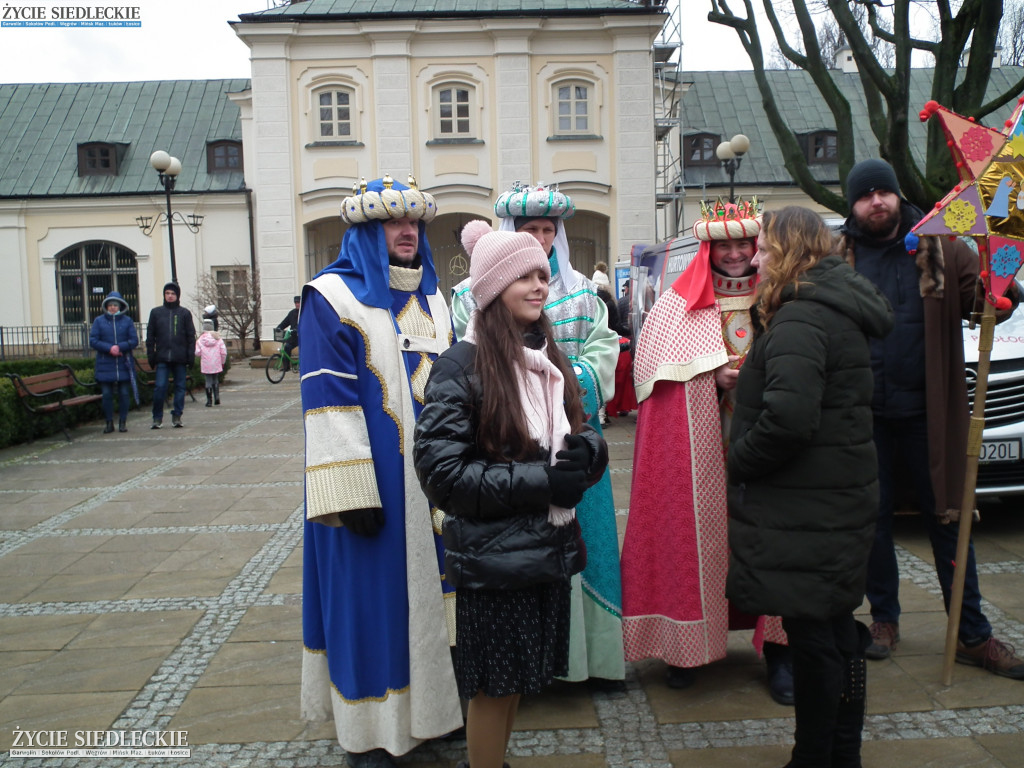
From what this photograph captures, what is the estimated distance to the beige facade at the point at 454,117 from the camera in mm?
23219

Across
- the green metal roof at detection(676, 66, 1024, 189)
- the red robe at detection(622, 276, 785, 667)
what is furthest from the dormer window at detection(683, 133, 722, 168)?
the red robe at detection(622, 276, 785, 667)

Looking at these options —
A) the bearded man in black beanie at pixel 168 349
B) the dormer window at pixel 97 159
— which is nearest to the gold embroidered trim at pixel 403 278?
the bearded man in black beanie at pixel 168 349

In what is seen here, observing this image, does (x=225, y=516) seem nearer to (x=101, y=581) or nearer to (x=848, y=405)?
(x=101, y=581)

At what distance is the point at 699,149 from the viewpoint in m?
28.9

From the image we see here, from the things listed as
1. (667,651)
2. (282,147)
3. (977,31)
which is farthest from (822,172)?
(667,651)

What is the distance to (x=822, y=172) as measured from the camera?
29141mm

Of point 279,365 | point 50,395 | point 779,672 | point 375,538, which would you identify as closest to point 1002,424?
point 779,672

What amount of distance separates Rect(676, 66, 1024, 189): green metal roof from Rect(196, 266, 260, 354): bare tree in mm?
13151

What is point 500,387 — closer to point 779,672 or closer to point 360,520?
point 360,520

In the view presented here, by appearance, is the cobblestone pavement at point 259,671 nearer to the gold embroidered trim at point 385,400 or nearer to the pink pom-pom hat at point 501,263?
the gold embroidered trim at point 385,400

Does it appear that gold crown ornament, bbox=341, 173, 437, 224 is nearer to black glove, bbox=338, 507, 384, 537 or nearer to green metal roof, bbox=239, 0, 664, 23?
black glove, bbox=338, 507, 384, 537

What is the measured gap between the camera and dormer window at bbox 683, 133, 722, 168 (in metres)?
28.8

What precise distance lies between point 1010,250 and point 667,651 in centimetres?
196

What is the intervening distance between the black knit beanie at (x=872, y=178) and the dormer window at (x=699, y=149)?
26287 millimetres
